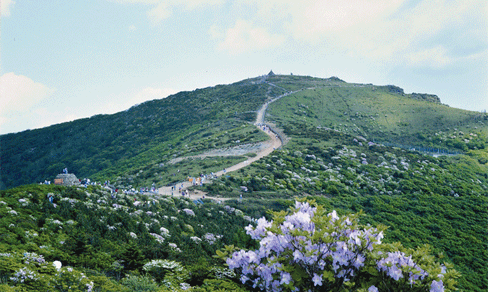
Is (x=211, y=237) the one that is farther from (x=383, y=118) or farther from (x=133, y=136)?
(x=383, y=118)

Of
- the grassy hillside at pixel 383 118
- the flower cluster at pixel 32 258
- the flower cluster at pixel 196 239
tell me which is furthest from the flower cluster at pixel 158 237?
the grassy hillside at pixel 383 118

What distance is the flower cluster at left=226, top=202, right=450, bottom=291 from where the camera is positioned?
6.29 metres

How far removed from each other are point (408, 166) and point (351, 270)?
47.8 meters

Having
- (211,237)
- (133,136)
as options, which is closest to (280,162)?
(211,237)

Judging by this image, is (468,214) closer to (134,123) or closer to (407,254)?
(407,254)

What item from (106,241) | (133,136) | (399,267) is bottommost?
(106,241)

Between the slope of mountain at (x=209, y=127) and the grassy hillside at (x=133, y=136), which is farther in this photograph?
the slope of mountain at (x=209, y=127)

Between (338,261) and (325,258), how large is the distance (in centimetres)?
27

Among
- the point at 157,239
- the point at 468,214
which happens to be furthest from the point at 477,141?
the point at 157,239

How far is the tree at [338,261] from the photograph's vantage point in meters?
6.25

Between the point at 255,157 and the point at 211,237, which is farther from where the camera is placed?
the point at 255,157

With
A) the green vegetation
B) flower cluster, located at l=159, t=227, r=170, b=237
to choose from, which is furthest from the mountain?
flower cluster, located at l=159, t=227, r=170, b=237

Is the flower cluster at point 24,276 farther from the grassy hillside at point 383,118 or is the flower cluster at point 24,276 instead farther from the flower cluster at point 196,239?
the grassy hillside at point 383,118

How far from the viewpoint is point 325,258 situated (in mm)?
6523
